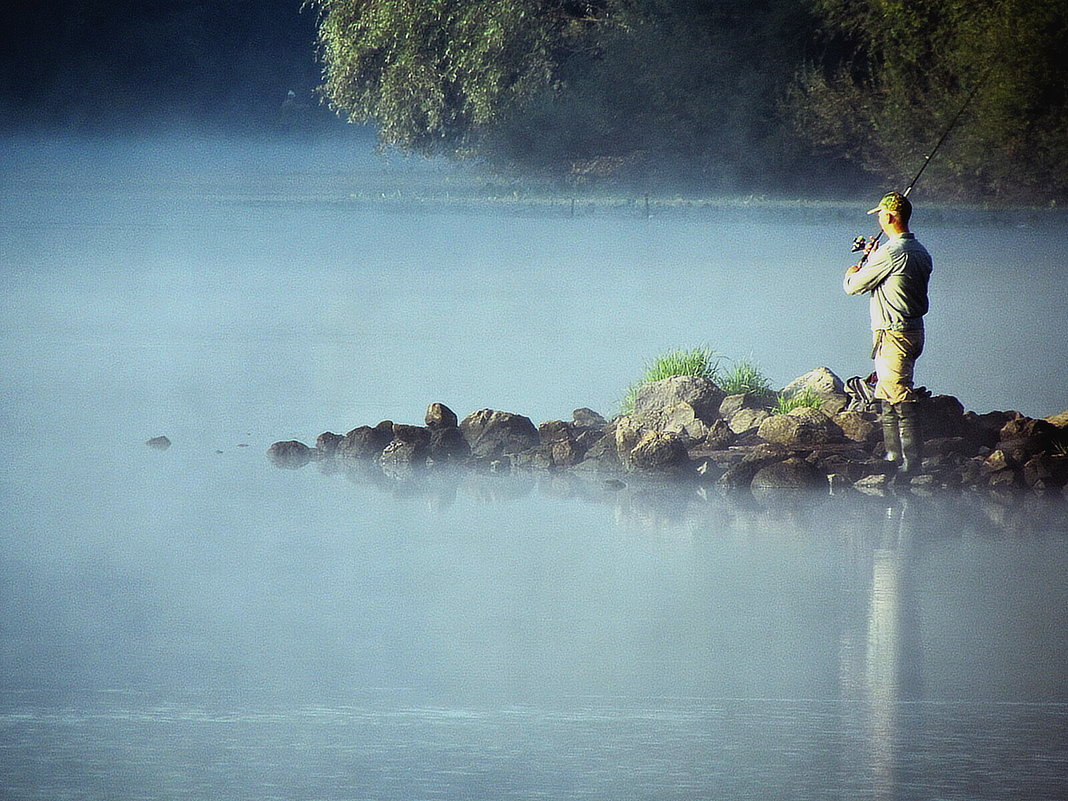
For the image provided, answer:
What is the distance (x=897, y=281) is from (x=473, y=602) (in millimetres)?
3047

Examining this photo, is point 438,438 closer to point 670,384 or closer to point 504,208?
point 670,384

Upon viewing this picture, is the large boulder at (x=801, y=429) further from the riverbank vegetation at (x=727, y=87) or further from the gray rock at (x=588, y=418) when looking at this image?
the riverbank vegetation at (x=727, y=87)

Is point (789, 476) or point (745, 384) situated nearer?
point (789, 476)

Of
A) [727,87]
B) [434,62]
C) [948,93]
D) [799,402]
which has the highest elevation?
[727,87]

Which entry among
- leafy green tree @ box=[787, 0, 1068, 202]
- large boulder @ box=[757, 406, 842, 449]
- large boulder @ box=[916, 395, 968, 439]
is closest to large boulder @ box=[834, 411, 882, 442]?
large boulder @ box=[757, 406, 842, 449]

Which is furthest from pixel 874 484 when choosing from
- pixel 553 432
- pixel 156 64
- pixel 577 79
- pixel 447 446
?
pixel 156 64

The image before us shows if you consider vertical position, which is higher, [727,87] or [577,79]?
[577,79]

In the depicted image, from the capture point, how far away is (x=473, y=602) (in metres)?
5.71

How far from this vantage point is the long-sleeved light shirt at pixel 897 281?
771 cm

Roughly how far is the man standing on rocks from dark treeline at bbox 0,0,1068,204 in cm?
1811

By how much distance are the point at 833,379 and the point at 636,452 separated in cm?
144

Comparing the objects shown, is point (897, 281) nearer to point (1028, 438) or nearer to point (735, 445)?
point (1028, 438)

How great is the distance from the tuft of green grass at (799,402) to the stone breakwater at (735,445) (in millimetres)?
38

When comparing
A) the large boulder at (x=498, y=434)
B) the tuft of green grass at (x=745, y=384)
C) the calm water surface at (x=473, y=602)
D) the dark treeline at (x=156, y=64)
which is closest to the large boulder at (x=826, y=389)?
the tuft of green grass at (x=745, y=384)
